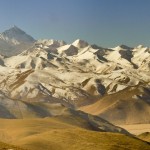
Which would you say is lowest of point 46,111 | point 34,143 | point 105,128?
point 34,143

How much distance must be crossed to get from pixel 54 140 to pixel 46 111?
7669 centimetres

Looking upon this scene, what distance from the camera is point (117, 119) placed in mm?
191375

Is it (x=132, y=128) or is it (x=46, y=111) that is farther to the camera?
(x=132, y=128)

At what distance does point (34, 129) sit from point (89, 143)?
17.3 metres

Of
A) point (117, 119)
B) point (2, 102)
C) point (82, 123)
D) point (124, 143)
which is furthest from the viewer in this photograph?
point (117, 119)

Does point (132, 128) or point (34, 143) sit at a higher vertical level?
point (132, 128)

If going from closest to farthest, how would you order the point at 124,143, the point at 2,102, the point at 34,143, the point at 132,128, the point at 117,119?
the point at 34,143
the point at 124,143
the point at 2,102
the point at 132,128
the point at 117,119

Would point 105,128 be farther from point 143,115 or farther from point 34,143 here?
point 143,115

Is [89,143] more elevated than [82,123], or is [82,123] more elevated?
[82,123]

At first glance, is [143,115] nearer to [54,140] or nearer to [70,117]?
[70,117]

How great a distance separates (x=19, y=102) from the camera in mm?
146000

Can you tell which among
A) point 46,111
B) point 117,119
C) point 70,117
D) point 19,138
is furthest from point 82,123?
point 117,119

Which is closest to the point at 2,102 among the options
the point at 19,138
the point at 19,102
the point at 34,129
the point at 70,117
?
the point at 19,102

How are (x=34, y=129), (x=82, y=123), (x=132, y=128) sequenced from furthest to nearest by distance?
(x=132, y=128), (x=82, y=123), (x=34, y=129)
